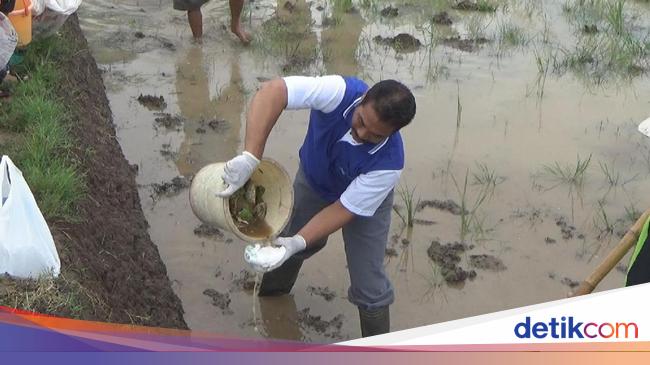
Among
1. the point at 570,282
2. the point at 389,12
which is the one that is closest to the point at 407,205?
the point at 570,282

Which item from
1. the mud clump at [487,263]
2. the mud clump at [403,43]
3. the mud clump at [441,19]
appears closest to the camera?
the mud clump at [487,263]

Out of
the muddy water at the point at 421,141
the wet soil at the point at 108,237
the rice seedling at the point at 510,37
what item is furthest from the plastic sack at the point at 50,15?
the rice seedling at the point at 510,37

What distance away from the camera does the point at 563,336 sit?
7.47ft

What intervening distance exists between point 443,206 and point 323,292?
1065 mm

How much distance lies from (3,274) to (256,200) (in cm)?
102

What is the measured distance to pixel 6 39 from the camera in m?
4.32

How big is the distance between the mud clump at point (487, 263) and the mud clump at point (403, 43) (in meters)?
2.83

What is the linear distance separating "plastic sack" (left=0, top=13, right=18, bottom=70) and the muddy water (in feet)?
3.66

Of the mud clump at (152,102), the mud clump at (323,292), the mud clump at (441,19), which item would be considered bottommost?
the mud clump at (323,292)

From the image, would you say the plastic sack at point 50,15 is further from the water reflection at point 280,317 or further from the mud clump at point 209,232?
the water reflection at point 280,317

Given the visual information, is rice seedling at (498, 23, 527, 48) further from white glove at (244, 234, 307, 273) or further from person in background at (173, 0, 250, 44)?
white glove at (244, 234, 307, 273)

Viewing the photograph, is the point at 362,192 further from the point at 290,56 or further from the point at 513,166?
the point at 290,56

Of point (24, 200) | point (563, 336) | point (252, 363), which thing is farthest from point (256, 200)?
point (563, 336)

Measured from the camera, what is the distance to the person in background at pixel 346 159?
122 inches
